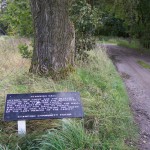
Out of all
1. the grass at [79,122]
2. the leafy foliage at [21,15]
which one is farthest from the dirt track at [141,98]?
the leafy foliage at [21,15]

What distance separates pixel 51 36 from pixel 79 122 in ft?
10.5

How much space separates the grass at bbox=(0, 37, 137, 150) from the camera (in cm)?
402

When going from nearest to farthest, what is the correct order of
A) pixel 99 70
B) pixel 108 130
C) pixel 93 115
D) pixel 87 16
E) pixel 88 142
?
pixel 88 142 < pixel 108 130 < pixel 93 115 < pixel 99 70 < pixel 87 16

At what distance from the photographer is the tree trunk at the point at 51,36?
7055mm

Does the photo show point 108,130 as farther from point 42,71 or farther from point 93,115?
point 42,71

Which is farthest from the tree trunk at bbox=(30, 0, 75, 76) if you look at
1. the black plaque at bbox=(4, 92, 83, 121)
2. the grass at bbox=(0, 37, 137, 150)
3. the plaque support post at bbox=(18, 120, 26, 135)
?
the plaque support post at bbox=(18, 120, 26, 135)

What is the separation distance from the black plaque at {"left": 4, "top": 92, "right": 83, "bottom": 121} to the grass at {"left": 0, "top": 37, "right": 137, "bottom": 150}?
0.57 ft

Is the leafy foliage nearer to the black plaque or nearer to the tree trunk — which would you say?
the tree trunk

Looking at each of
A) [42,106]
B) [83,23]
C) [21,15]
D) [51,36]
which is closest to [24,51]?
[51,36]

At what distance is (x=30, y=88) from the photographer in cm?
588

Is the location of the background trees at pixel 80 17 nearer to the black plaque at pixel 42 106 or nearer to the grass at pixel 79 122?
the grass at pixel 79 122

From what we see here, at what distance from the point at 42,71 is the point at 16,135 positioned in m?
3.08

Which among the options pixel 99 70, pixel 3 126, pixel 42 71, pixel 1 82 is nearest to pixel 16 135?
pixel 3 126

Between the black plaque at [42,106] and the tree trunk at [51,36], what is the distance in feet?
8.58
